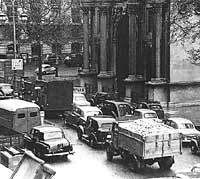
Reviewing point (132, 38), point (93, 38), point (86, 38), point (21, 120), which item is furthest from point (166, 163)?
point (93, 38)

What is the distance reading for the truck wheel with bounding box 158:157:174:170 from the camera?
2172 centimetres

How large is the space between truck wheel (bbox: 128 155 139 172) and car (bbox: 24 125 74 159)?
3099 millimetres

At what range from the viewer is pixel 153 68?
37.0 meters

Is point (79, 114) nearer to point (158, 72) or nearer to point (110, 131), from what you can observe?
point (110, 131)

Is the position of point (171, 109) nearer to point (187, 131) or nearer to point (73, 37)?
point (187, 131)

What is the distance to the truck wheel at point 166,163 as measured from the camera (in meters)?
21.7

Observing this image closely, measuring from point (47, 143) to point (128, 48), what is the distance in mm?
19920

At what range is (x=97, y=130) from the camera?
26.0 meters

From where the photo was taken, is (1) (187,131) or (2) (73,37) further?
(2) (73,37)

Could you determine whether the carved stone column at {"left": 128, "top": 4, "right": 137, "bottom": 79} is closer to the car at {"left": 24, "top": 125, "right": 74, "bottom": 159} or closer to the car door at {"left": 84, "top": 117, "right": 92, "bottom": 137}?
the car door at {"left": 84, "top": 117, "right": 92, "bottom": 137}

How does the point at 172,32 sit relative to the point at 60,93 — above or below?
above

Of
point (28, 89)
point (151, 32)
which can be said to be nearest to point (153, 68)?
point (151, 32)

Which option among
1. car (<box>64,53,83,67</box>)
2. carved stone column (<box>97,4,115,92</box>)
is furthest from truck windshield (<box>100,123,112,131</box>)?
car (<box>64,53,83,67</box>)

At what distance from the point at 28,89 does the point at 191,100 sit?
12057mm
